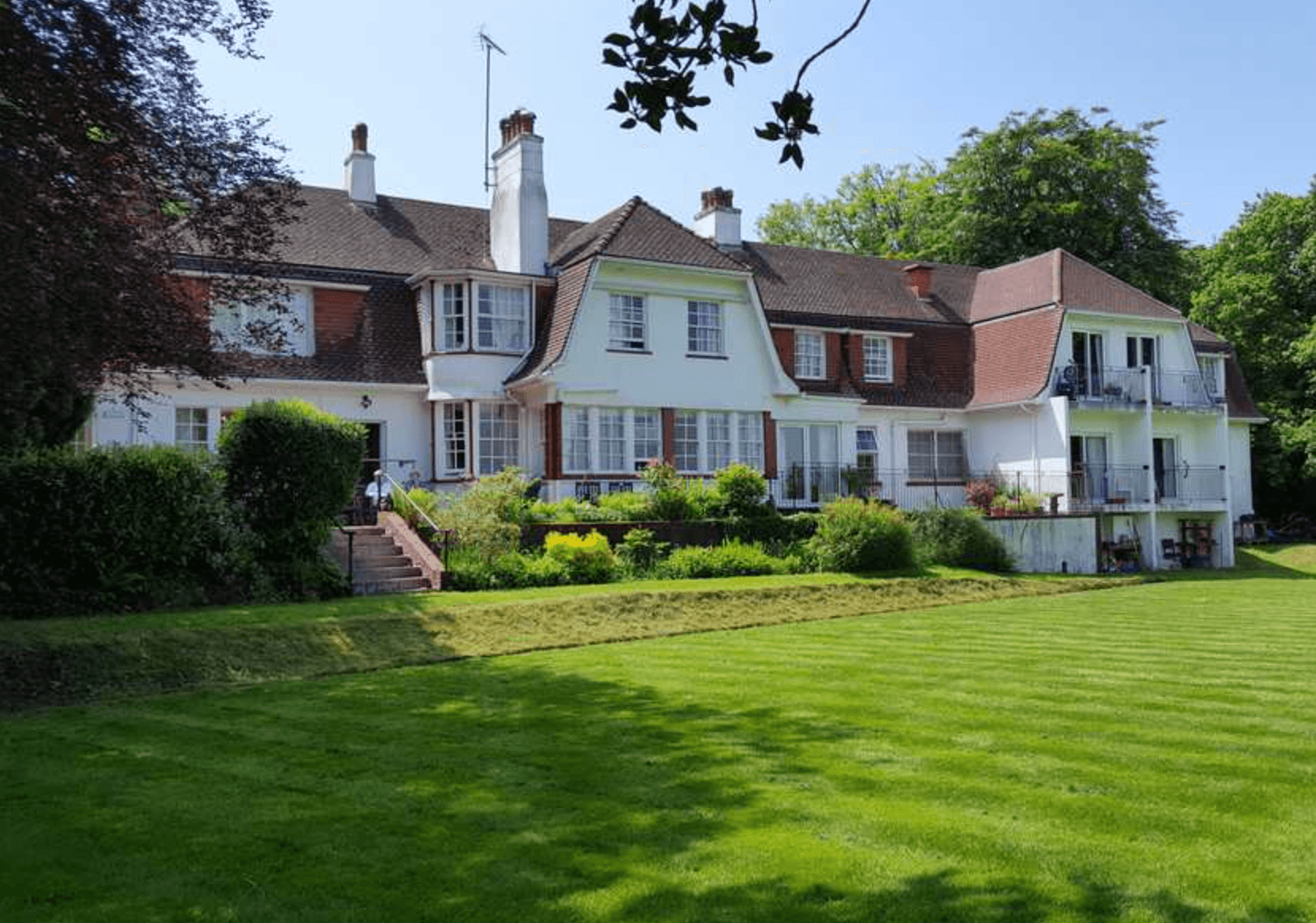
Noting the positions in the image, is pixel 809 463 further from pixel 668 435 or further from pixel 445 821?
pixel 445 821

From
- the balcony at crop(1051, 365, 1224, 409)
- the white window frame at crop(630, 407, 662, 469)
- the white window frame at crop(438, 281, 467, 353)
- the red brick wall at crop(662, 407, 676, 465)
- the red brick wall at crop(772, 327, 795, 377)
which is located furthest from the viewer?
the balcony at crop(1051, 365, 1224, 409)

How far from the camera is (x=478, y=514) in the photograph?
64.3ft

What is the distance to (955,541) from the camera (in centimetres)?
2336

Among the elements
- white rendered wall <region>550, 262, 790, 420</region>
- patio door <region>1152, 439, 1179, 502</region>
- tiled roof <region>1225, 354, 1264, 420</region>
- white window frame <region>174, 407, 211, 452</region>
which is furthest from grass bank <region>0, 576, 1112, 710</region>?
tiled roof <region>1225, 354, 1264, 420</region>

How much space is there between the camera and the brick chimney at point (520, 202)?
27.5 m

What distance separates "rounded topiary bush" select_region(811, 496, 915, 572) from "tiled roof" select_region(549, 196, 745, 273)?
27.6ft

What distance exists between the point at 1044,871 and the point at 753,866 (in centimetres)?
131

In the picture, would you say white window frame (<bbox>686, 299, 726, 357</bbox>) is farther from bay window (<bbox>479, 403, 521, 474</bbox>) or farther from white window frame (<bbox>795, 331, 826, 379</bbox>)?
bay window (<bbox>479, 403, 521, 474</bbox>)

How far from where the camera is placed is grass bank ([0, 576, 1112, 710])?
1148cm

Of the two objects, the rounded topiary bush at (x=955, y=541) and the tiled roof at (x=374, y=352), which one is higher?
the tiled roof at (x=374, y=352)

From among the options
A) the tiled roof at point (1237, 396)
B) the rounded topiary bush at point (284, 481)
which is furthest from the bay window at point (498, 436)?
the tiled roof at point (1237, 396)

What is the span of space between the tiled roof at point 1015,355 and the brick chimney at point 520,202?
1402 centimetres

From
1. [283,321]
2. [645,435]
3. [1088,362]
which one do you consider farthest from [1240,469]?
[283,321]

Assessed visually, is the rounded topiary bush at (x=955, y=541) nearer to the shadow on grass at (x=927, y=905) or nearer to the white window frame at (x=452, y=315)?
the white window frame at (x=452, y=315)
